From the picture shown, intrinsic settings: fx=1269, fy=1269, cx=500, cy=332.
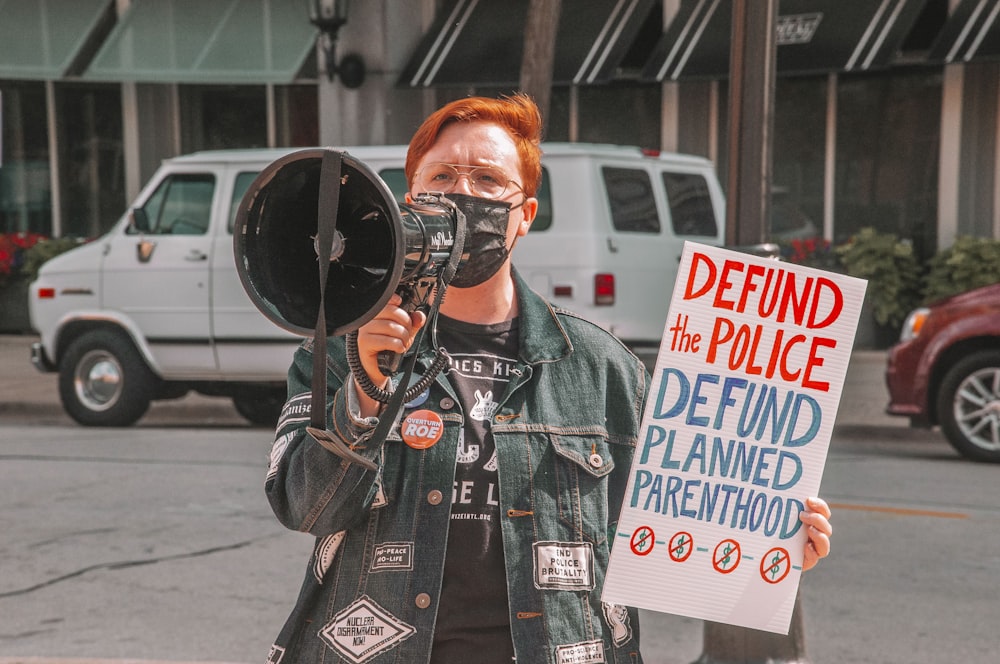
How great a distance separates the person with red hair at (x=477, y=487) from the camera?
198 cm

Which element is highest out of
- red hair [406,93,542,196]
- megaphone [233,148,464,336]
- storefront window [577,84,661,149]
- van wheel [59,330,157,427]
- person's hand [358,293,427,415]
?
storefront window [577,84,661,149]

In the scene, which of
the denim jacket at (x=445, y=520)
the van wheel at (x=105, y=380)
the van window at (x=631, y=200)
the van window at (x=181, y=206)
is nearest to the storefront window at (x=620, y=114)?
the van window at (x=631, y=200)

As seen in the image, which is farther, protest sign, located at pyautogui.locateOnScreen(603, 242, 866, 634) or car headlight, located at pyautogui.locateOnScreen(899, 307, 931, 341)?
car headlight, located at pyautogui.locateOnScreen(899, 307, 931, 341)

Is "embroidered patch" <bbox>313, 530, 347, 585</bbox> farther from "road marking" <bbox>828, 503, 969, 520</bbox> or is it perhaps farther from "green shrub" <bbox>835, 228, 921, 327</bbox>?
"green shrub" <bbox>835, 228, 921, 327</bbox>

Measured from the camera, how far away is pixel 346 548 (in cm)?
203

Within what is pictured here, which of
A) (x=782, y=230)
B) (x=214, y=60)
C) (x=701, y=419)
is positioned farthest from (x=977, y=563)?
(x=214, y=60)

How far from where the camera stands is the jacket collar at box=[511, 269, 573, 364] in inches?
84.7

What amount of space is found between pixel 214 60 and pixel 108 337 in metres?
7.88

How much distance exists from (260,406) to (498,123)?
8.87 meters

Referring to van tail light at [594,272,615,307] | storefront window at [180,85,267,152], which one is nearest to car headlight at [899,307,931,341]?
van tail light at [594,272,615,307]

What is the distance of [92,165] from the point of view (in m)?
18.0

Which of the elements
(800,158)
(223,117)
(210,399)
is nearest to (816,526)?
(210,399)

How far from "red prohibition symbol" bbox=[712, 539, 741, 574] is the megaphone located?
737 millimetres

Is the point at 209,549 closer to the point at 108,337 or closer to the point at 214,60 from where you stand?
the point at 108,337
